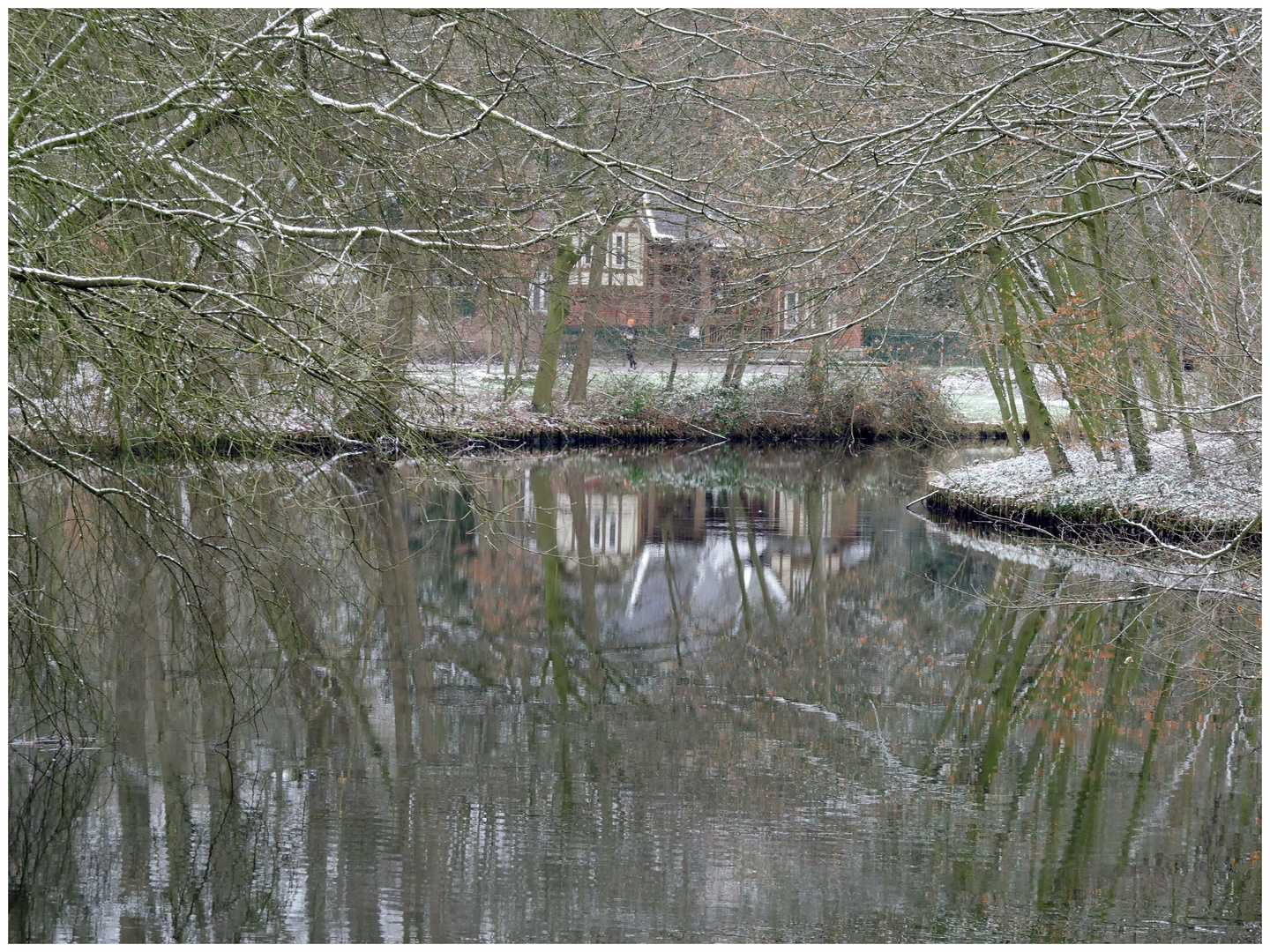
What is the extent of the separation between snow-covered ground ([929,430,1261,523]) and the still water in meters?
1.29

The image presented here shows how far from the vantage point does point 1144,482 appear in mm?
15023

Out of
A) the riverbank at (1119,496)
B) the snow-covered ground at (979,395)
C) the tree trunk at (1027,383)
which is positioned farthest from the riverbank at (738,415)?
the tree trunk at (1027,383)

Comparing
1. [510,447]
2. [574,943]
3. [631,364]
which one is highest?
[631,364]

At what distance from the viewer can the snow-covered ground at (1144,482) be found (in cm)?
1201

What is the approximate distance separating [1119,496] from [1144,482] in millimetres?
462

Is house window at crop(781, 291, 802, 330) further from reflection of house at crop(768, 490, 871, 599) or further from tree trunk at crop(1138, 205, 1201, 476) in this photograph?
tree trunk at crop(1138, 205, 1201, 476)

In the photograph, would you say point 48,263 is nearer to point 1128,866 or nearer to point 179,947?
point 179,947

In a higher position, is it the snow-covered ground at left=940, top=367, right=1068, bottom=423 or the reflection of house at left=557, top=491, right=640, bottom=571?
the snow-covered ground at left=940, top=367, right=1068, bottom=423

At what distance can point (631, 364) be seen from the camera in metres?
29.1

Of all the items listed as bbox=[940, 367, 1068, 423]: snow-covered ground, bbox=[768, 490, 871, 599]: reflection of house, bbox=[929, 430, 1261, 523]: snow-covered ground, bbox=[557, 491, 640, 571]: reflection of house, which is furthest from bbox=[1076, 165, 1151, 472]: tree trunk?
bbox=[557, 491, 640, 571]: reflection of house

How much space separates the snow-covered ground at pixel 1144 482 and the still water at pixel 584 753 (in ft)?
4.23

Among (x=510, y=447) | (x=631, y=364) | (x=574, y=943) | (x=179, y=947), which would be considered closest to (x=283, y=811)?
(x=179, y=947)

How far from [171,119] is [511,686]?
157 inches

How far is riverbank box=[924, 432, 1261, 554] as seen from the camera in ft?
39.7
